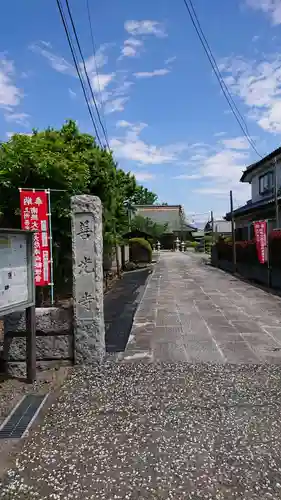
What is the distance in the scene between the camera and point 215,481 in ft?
8.42

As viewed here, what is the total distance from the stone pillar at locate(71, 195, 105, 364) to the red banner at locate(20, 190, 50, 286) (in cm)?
193

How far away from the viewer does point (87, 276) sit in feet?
16.5

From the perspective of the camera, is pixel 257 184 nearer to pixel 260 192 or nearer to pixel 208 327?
pixel 260 192

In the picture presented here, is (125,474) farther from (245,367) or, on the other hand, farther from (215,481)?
(245,367)

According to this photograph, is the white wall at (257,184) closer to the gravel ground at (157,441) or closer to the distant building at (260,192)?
the distant building at (260,192)

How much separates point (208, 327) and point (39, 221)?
11.7 feet

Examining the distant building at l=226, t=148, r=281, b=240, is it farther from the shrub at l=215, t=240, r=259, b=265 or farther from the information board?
the information board


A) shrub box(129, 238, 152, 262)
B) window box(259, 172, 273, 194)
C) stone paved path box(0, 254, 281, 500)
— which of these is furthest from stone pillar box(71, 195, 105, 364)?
shrub box(129, 238, 152, 262)

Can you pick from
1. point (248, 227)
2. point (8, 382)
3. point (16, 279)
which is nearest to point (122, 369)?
point (8, 382)

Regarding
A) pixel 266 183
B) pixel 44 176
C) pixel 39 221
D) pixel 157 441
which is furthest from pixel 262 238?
pixel 266 183

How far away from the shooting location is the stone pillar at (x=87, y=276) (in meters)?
4.96

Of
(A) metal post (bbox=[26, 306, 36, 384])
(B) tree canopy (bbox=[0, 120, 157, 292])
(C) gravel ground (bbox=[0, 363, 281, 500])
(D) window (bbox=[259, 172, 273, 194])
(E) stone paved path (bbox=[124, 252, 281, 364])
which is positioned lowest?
(C) gravel ground (bbox=[0, 363, 281, 500])

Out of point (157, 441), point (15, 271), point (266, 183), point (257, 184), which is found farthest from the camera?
point (257, 184)

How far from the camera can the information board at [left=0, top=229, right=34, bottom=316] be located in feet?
13.3
